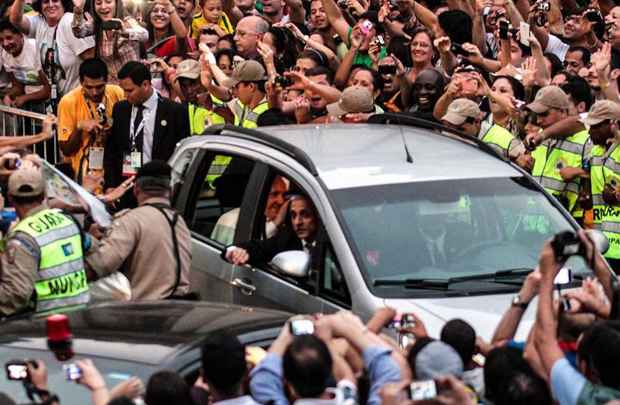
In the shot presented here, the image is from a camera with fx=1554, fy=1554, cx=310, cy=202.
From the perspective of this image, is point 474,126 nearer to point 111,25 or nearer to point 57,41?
point 111,25

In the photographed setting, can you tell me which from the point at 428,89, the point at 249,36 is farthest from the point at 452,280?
the point at 249,36

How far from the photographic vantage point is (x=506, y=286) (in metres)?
8.62

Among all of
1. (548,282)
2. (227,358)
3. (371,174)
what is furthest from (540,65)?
(227,358)

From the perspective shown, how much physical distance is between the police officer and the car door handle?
0.31m

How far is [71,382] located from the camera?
6.60 m

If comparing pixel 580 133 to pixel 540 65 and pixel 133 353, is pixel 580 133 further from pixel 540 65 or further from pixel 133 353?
pixel 133 353

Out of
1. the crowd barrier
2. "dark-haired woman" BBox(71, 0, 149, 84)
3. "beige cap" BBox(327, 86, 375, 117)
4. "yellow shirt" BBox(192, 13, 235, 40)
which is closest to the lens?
"beige cap" BBox(327, 86, 375, 117)

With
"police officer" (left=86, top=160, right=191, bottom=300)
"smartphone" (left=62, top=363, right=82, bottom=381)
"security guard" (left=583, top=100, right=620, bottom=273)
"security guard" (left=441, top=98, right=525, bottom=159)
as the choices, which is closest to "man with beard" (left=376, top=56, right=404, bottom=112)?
"security guard" (left=441, top=98, right=525, bottom=159)

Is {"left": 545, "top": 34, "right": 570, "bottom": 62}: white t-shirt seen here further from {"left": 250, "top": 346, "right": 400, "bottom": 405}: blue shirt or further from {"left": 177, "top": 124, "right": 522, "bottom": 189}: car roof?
{"left": 250, "top": 346, "right": 400, "bottom": 405}: blue shirt

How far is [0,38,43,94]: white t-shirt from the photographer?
619 inches

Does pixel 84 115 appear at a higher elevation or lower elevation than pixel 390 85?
lower

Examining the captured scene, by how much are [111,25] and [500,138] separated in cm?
466

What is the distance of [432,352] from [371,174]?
3025mm

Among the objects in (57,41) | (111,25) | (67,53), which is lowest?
(67,53)
